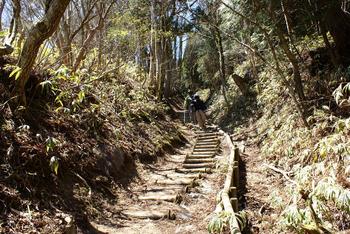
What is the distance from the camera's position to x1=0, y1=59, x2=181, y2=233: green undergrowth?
16.5 ft

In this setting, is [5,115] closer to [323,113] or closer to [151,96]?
[323,113]

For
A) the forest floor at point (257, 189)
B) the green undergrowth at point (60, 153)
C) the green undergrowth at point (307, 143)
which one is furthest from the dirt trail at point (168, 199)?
the green undergrowth at point (307, 143)

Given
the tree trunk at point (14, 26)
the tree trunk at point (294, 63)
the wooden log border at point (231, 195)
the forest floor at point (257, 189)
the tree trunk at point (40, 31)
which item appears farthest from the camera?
the tree trunk at point (294, 63)

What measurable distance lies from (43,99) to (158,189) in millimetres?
3125

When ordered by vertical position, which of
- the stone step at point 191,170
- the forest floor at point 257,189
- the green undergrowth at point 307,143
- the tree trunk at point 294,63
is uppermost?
the tree trunk at point 294,63

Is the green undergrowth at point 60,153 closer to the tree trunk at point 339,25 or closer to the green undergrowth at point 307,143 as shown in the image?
the green undergrowth at point 307,143

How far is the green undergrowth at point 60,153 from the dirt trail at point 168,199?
317 millimetres

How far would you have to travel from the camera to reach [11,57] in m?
7.38

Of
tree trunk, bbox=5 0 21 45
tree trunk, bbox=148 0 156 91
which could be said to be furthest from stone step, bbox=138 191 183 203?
tree trunk, bbox=148 0 156 91

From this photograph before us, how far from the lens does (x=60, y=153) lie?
6.47 meters

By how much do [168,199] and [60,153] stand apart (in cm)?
226

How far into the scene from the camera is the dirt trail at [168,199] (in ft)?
19.1

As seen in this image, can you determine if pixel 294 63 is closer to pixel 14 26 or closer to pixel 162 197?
pixel 162 197

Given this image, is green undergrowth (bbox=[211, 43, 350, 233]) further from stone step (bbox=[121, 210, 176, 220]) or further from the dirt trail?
stone step (bbox=[121, 210, 176, 220])
